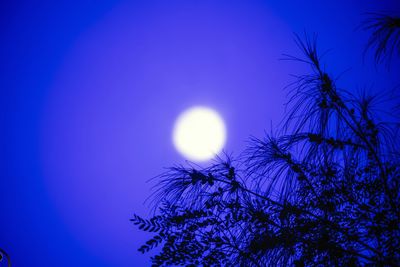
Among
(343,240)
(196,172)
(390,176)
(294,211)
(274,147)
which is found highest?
(274,147)

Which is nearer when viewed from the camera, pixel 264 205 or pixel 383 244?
pixel 383 244

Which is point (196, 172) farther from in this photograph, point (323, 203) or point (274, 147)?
point (323, 203)

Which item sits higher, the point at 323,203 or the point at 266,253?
the point at 323,203

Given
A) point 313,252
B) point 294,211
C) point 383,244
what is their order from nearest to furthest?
point 383,244 → point 313,252 → point 294,211

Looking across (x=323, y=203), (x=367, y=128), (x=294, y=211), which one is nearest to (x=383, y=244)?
(x=323, y=203)

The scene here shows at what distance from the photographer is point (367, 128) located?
6.39ft

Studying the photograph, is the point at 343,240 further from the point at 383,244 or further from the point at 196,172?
the point at 196,172

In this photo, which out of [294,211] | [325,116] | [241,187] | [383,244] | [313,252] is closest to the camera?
[383,244]

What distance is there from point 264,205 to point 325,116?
3.12 ft

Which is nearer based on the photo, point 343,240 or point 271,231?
point 343,240

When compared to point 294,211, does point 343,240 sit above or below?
below

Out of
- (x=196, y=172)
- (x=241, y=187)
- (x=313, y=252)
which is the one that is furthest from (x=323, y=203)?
(x=196, y=172)

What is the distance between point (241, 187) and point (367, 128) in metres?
1.25

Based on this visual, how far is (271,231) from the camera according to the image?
1.84 meters
